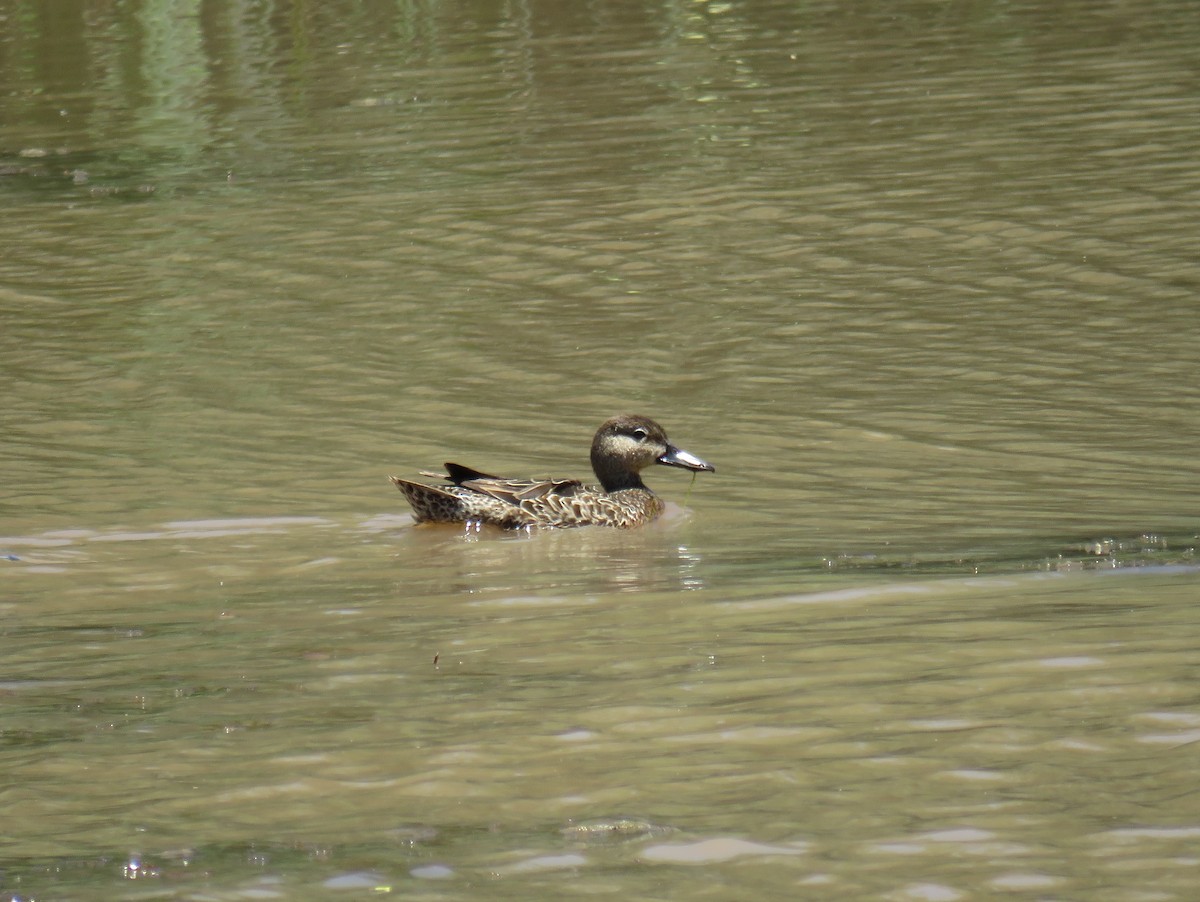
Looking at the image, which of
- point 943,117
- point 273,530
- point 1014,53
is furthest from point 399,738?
point 1014,53

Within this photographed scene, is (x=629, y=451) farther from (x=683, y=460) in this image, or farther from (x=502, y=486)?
(x=502, y=486)

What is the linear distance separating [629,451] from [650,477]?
181 cm

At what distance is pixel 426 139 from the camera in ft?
67.6

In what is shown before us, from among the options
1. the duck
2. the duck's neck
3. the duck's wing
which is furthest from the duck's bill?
the duck's wing

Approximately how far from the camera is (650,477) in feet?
39.5

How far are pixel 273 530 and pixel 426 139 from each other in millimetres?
11897

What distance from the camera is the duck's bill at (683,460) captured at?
32.7ft

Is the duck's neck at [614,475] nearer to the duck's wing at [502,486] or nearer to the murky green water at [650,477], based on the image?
the murky green water at [650,477]

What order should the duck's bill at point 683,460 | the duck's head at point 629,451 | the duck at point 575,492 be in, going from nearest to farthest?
the duck at point 575,492 → the duck's bill at point 683,460 → the duck's head at point 629,451

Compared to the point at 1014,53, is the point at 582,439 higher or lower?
lower

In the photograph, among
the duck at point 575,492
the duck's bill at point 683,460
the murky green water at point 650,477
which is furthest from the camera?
the duck's bill at point 683,460

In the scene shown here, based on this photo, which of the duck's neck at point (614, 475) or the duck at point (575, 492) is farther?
the duck's neck at point (614, 475)

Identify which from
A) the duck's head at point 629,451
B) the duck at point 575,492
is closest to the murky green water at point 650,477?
the duck at point 575,492

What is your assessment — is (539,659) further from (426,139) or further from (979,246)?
(426,139)
